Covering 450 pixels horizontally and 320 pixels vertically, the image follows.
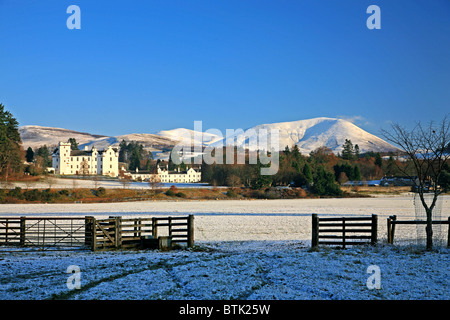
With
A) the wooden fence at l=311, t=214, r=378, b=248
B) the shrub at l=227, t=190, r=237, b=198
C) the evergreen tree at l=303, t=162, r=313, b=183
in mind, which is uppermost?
the evergreen tree at l=303, t=162, r=313, b=183

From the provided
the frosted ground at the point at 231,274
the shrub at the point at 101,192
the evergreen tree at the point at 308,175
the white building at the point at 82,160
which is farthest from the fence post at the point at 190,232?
the white building at the point at 82,160

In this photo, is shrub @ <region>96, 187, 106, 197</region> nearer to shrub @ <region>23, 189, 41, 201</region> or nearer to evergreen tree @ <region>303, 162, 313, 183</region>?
shrub @ <region>23, 189, 41, 201</region>

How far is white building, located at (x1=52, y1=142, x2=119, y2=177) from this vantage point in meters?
142

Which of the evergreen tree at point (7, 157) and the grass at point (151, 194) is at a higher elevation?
the evergreen tree at point (7, 157)

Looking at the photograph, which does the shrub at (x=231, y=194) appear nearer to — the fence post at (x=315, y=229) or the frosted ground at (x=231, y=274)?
the frosted ground at (x=231, y=274)

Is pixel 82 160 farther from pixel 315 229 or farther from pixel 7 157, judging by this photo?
pixel 315 229

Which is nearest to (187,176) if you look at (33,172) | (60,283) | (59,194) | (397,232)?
(33,172)

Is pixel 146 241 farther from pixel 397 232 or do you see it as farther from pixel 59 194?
pixel 59 194

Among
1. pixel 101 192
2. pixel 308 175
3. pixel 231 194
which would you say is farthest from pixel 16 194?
pixel 308 175

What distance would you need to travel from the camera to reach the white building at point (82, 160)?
142 meters

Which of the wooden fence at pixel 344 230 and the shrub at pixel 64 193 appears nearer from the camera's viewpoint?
the wooden fence at pixel 344 230

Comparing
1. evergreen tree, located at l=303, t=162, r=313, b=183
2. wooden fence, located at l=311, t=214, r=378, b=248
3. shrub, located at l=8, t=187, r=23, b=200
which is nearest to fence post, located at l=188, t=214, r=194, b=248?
wooden fence, located at l=311, t=214, r=378, b=248
